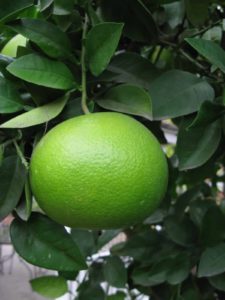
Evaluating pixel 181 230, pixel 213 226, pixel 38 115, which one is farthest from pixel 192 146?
pixel 181 230

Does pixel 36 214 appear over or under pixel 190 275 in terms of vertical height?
over

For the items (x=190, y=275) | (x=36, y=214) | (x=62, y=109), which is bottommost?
(x=190, y=275)

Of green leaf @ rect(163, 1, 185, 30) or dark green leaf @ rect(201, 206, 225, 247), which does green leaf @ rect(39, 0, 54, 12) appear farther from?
dark green leaf @ rect(201, 206, 225, 247)

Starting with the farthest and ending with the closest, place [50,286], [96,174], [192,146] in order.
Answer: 1. [50,286]
2. [192,146]
3. [96,174]

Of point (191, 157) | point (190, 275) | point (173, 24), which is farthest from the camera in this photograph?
point (190, 275)

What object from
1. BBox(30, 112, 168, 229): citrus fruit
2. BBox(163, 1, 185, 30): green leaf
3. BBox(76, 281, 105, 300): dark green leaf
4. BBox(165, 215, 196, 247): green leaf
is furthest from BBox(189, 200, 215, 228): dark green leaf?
BBox(30, 112, 168, 229): citrus fruit

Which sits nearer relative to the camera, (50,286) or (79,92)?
(79,92)

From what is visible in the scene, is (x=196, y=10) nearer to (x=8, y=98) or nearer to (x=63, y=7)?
(x=63, y=7)

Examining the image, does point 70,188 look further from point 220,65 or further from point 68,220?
point 220,65

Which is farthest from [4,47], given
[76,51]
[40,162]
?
[40,162]
